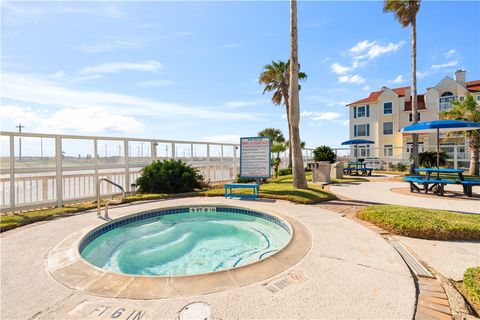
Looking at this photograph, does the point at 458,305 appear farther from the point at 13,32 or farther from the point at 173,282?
the point at 13,32

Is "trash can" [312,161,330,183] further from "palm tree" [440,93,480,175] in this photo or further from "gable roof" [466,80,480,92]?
"gable roof" [466,80,480,92]

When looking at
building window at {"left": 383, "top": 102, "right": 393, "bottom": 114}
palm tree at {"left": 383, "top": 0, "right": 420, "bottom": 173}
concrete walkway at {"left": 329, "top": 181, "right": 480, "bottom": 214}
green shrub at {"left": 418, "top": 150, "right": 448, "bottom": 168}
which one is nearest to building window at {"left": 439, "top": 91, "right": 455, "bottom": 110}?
building window at {"left": 383, "top": 102, "right": 393, "bottom": 114}

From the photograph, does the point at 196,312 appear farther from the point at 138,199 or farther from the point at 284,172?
the point at 284,172

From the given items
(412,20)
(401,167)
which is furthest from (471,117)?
(412,20)

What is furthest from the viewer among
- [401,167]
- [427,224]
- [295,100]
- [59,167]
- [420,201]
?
[401,167]

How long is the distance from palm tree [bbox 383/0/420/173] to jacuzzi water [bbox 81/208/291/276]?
46.7 ft

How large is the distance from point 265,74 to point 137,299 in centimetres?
2008

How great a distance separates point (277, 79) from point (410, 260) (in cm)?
1843

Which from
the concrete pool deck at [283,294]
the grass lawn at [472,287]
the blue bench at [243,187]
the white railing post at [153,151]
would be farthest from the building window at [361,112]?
the grass lawn at [472,287]

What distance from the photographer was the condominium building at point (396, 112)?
24312mm

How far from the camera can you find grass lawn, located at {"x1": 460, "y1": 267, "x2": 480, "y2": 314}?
2.48m

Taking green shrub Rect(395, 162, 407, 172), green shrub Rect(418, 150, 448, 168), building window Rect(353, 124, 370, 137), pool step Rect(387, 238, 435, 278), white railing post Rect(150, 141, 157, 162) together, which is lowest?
pool step Rect(387, 238, 435, 278)

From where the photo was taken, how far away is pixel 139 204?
25.3 feet

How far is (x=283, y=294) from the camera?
2598 mm
